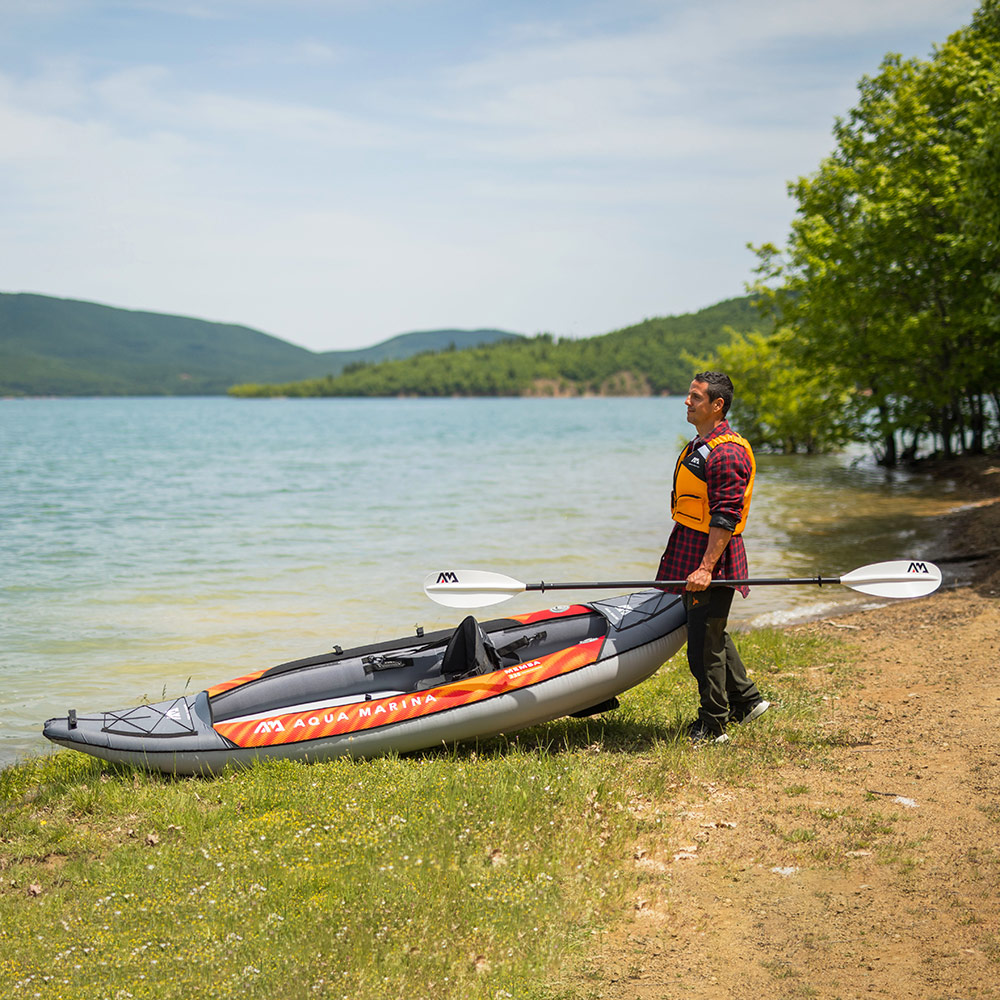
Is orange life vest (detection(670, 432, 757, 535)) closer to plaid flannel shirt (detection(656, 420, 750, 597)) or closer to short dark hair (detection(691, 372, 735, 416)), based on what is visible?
plaid flannel shirt (detection(656, 420, 750, 597))

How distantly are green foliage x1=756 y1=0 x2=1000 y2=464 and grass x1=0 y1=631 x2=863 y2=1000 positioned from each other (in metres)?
17.4

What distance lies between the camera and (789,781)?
18.4 ft

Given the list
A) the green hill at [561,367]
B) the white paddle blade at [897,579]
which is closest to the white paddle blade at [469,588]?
the white paddle blade at [897,579]

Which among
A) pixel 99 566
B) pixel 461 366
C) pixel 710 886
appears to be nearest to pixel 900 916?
pixel 710 886

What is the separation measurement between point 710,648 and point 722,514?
3.02 feet

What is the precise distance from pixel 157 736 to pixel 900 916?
439cm

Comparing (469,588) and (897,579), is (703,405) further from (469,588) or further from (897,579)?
(469,588)

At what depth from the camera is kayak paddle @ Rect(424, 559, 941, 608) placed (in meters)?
6.65

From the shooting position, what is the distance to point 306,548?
1756 cm

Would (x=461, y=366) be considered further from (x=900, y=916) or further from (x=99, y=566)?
(x=900, y=916)

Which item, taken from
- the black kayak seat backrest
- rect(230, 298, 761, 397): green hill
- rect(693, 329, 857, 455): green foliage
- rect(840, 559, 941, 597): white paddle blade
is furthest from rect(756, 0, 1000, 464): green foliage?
rect(230, 298, 761, 397): green hill

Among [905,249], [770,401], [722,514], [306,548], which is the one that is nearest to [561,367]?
[770,401]

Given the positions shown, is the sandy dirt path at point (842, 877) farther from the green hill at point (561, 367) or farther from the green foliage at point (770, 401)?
the green hill at point (561, 367)

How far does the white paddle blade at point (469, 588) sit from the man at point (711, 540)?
4.13 feet
